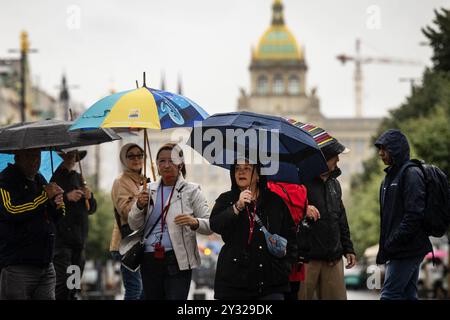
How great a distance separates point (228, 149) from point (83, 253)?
321 cm

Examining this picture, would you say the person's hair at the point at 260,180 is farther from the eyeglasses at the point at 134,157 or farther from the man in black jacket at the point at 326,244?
the eyeglasses at the point at 134,157

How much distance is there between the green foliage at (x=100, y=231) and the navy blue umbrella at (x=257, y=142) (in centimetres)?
5796

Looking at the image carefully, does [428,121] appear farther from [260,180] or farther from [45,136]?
[260,180]

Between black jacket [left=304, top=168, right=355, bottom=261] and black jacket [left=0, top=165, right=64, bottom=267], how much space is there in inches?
90.4

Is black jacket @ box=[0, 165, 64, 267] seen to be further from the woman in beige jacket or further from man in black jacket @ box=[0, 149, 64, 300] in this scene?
the woman in beige jacket

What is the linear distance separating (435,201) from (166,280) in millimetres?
2181

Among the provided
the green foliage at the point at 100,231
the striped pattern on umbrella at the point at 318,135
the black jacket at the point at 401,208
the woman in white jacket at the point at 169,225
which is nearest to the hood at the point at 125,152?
the woman in white jacket at the point at 169,225

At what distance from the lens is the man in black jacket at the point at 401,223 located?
11.2m

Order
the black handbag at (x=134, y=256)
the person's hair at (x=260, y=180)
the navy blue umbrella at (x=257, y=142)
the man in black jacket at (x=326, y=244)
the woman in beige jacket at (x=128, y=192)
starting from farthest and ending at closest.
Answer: the woman in beige jacket at (x=128, y=192)
the man in black jacket at (x=326, y=244)
the black handbag at (x=134, y=256)
the navy blue umbrella at (x=257, y=142)
the person's hair at (x=260, y=180)

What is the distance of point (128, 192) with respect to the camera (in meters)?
12.9

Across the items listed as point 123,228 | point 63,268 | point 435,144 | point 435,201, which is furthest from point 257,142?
point 435,144

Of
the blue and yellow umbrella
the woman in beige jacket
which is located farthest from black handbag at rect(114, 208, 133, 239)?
the blue and yellow umbrella

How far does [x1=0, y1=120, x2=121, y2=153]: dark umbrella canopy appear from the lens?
11.7 meters

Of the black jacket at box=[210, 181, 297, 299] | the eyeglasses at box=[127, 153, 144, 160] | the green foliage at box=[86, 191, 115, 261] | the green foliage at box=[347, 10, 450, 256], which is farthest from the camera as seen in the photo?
the green foliage at box=[86, 191, 115, 261]
